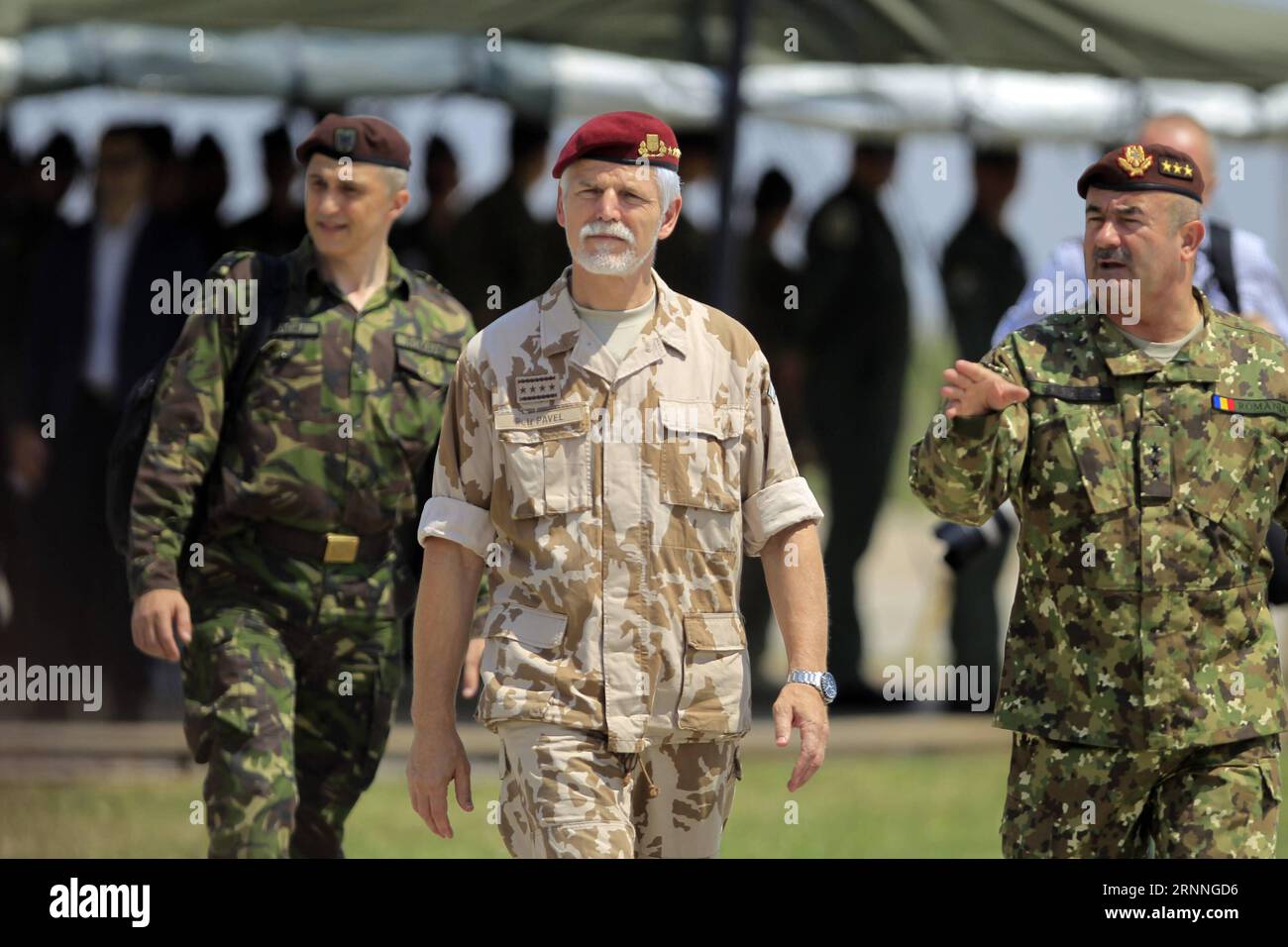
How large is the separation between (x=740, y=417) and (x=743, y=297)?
5.28 meters

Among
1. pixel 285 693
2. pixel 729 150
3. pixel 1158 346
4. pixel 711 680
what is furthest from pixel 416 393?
pixel 729 150

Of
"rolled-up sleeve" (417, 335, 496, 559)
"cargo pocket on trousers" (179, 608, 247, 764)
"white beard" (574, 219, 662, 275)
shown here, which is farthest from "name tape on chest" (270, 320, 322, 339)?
"white beard" (574, 219, 662, 275)

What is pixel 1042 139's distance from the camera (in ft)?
34.5

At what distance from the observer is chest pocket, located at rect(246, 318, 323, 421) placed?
606 centimetres

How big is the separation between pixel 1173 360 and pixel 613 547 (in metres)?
1.34

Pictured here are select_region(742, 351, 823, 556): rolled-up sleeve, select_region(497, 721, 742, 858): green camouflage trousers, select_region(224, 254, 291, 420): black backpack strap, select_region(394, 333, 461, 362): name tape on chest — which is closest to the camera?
select_region(497, 721, 742, 858): green camouflage trousers

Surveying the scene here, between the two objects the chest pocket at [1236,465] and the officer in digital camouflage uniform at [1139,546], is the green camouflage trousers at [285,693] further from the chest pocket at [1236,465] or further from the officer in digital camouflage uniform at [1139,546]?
the chest pocket at [1236,465]

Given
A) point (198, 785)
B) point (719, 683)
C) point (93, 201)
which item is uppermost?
point (93, 201)

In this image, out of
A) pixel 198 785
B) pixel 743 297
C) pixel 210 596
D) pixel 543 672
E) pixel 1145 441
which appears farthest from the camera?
pixel 743 297

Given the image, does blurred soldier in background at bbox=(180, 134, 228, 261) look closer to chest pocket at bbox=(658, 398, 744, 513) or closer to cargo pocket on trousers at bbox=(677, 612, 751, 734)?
chest pocket at bbox=(658, 398, 744, 513)

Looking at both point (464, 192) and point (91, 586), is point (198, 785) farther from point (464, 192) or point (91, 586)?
point (464, 192)

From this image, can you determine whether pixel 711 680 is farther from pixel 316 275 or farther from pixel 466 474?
pixel 316 275

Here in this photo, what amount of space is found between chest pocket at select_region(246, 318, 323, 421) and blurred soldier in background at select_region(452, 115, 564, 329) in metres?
3.55

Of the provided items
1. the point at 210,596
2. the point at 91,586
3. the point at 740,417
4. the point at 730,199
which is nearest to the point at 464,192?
the point at 730,199
